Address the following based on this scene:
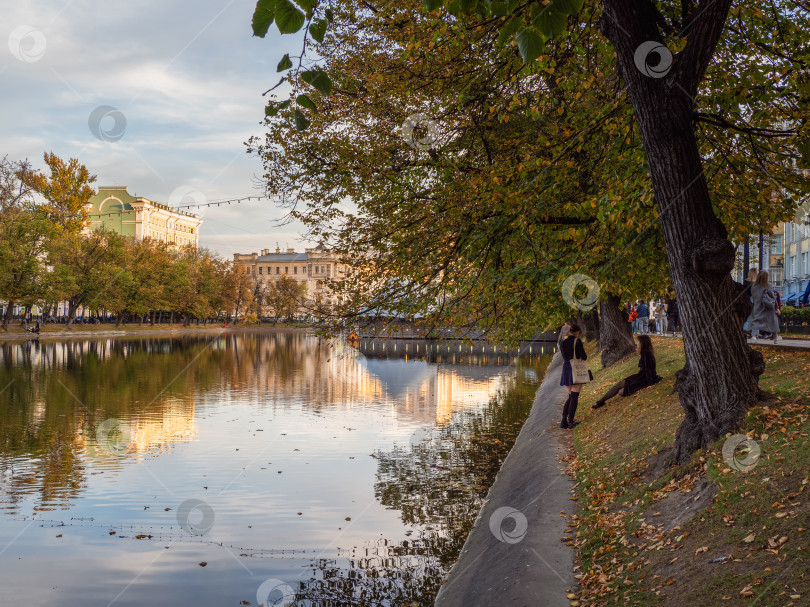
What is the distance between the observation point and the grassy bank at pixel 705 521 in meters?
5.51

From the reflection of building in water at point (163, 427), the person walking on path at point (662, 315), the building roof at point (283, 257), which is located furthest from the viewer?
the building roof at point (283, 257)

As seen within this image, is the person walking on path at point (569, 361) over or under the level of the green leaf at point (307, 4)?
under

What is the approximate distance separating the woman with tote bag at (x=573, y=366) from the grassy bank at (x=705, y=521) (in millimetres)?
4340

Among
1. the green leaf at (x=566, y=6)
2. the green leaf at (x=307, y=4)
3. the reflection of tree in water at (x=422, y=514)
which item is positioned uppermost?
the green leaf at (x=307, y=4)

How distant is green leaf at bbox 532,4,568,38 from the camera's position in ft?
12.2

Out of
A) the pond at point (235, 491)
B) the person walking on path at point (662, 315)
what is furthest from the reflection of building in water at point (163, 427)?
the person walking on path at point (662, 315)

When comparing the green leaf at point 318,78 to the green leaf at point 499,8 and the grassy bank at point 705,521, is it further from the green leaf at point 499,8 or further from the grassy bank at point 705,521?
the grassy bank at point 705,521

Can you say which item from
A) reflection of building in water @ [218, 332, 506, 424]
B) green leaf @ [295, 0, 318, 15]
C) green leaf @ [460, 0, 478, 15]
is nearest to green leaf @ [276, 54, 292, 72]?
green leaf @ [295, 0, 318, 15]

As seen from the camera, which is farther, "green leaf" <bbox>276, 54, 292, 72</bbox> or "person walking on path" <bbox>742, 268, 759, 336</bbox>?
"person walking on path" <bbox>742, 268, 759, 336</bbox>

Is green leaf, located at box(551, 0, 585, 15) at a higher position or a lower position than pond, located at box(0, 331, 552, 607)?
higher

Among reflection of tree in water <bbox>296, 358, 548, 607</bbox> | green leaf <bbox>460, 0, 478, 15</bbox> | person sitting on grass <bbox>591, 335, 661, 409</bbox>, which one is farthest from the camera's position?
person sitting on grass <bbox>591, 335, 661, 409</bbox>

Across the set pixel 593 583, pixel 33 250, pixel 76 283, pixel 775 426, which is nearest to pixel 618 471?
pixel 775 426

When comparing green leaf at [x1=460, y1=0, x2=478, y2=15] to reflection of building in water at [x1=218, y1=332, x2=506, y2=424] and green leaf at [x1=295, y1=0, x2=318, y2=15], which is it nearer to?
green leaf at [x1=295, y1=0, x2=318, y2=15]

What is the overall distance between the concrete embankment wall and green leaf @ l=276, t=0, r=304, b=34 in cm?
530
